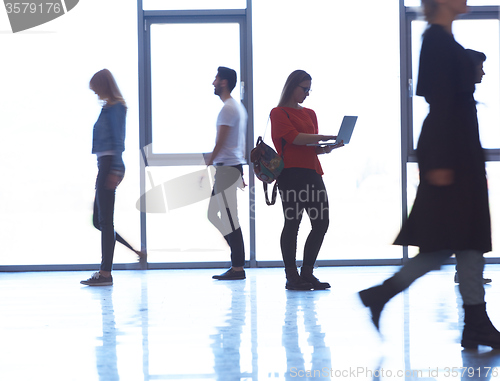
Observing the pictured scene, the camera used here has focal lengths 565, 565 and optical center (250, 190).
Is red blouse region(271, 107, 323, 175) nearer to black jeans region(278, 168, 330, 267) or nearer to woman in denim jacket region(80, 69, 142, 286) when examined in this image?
black jeans region(278, 168, 330, 267)

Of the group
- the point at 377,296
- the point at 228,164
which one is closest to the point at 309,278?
the point at 228,164

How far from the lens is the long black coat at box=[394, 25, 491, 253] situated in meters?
1.85

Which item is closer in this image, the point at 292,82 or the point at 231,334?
the point at 231,334

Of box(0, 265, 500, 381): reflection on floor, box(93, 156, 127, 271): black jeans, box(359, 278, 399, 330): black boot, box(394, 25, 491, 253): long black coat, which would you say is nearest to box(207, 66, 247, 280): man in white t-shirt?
box(0, 265, 500, 381): reflection on floor

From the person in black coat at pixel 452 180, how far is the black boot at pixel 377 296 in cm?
5

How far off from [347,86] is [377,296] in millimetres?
2732

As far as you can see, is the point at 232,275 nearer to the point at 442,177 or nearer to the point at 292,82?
the point at 292,82

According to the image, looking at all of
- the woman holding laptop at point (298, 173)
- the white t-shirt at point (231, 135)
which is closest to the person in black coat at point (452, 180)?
the woman holding laptop at point (298, 173)

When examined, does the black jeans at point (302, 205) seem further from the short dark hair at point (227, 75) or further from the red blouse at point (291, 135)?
the short dark hair at point (227, 75)

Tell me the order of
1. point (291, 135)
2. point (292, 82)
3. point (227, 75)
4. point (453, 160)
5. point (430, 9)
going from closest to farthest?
point (453, 160) < point (430, 9) < point (291, 135) < point (292, 82) < point (227, 75)

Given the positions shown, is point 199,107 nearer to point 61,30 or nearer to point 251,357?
point 61,30

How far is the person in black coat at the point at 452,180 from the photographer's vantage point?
185cm

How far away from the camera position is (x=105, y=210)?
139 inches

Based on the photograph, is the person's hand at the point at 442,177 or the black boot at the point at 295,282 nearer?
the person's hand at the point at 442,177
